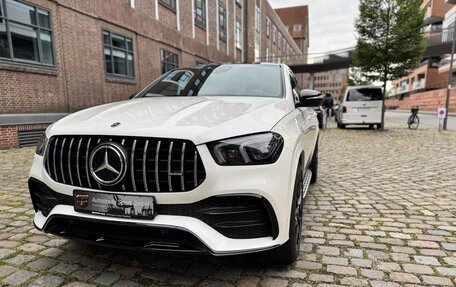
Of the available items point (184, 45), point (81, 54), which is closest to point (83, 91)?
point (81, 54)

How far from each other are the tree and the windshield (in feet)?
40.7

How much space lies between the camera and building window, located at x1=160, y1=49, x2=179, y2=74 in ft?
59.7

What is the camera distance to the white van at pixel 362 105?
1474cm

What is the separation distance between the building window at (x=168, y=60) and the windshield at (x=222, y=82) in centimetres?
1472

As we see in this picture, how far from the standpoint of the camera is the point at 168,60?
62.1ft

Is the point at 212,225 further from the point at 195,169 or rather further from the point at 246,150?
the point at 246,150

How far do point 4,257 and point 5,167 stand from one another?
14.9ft

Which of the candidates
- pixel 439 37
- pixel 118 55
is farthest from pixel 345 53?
pixel 118 55

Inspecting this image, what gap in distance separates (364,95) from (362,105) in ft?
1.49

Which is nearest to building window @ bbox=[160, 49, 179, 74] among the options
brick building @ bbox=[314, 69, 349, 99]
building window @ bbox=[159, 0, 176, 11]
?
building window @ bbox=[159, 0, 176, 11]

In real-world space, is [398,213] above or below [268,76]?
below

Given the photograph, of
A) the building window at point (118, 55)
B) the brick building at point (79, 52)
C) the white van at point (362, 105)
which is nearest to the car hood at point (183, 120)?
the brick building at point (79, 52)

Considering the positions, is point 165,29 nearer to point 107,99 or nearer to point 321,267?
point 107,99

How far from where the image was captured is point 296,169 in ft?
7.77
